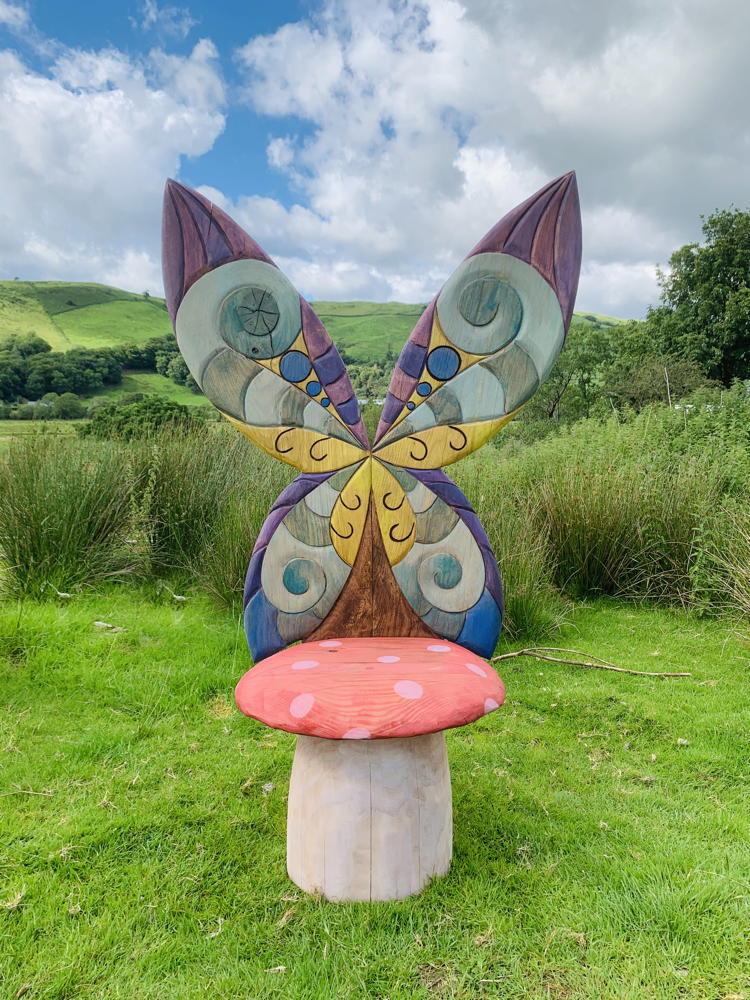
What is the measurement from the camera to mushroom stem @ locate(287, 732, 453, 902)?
65.9 inches

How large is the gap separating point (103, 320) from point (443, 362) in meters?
62.8

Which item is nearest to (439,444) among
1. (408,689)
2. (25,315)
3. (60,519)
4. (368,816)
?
(408,689)

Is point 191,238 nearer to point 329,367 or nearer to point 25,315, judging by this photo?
point 329,367

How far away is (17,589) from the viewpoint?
402 cm

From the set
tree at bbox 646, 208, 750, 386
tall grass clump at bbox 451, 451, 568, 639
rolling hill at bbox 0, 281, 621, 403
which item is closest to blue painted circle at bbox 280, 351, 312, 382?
tall grass clump at bbox 451, 451, 568, 639

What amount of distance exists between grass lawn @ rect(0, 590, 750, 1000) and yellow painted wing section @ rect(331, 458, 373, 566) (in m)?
1.02

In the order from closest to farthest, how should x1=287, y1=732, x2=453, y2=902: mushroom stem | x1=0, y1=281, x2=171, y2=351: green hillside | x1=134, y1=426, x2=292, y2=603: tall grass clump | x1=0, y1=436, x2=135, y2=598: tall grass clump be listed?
x1=287, y1=732, x2=453, y2=902: mushroom stem → x1=0, y1=436, x2=135, y2=598: tall grass clump → x1=134, y1=426, x2=292, y2=603: tall grass clump → x1=0, y1=281, x2=171, y2=351: green hillside

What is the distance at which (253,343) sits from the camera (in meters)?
1.98

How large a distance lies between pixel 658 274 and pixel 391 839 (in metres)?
22.5

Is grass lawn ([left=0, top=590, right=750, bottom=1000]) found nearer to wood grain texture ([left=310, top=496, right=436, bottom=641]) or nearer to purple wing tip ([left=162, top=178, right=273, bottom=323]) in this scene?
wood grain texture ([left=310, top=496, right=436, bottom=641])

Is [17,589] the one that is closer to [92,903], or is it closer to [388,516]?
[92,903]

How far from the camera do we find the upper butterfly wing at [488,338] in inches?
74.2

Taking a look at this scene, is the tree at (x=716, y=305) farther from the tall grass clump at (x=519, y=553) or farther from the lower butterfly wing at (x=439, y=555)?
the lower butterfly wing at (x=439, y=555)

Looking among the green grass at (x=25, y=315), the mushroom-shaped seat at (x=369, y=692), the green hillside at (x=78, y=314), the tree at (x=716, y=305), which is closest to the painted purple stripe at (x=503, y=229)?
the mushroom-shaped seat at (x=369, y=692)
